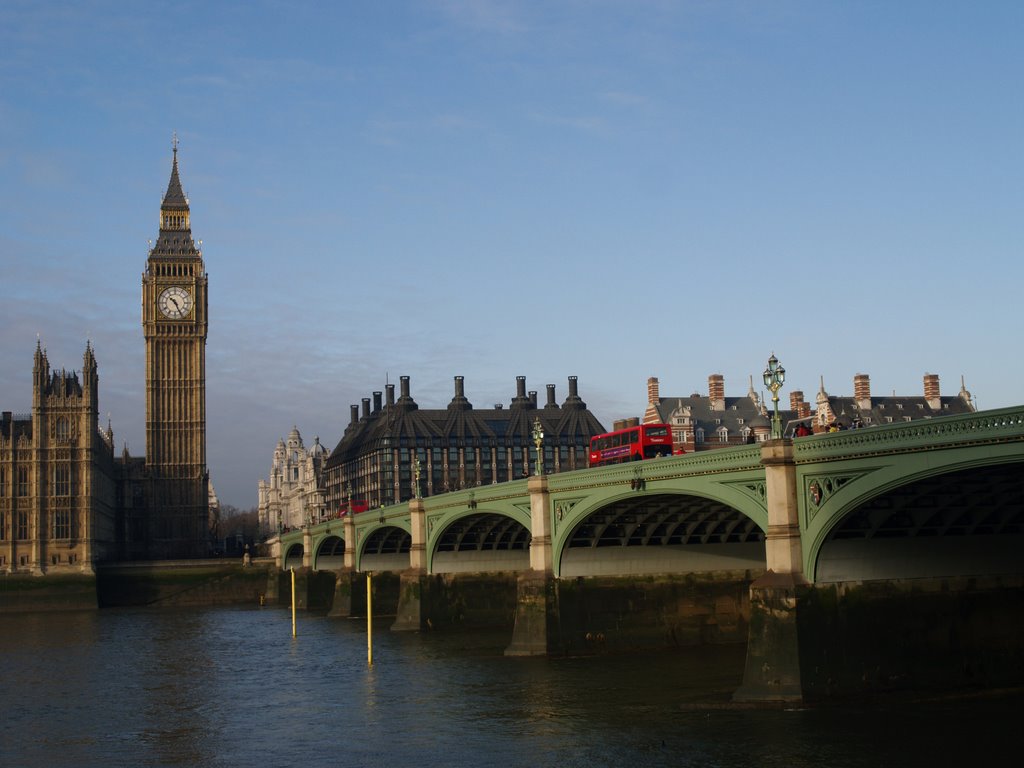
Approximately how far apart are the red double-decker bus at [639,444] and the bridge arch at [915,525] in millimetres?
22356

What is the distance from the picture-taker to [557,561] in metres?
50.1

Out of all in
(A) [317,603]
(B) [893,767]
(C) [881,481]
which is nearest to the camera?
(B) [893,767]

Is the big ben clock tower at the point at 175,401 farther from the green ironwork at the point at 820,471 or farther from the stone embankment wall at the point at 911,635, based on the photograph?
the stone embankment wall at the point at 911,635

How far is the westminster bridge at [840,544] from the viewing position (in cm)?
3225

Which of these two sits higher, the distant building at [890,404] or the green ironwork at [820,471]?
the distant building at [890,404]

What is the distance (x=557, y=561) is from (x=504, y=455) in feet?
391

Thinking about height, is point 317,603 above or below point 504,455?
below

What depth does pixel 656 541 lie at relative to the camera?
52781 mm

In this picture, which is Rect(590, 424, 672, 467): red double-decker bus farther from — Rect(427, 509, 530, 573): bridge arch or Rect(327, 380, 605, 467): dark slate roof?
Rect(327, 380, 605, 467): dark slate roof

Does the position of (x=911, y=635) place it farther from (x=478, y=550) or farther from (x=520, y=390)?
(x=520, y=390)

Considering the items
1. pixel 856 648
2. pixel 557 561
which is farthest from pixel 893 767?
pixel 557 561

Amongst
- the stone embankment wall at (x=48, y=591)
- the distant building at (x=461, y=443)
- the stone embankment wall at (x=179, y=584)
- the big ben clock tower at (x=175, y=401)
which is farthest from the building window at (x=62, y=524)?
the distant building at (x=461, y=443)

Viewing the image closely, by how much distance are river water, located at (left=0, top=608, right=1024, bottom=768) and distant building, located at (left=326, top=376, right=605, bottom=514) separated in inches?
4107

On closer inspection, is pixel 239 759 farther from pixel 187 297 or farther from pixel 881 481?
pixel 187 297
